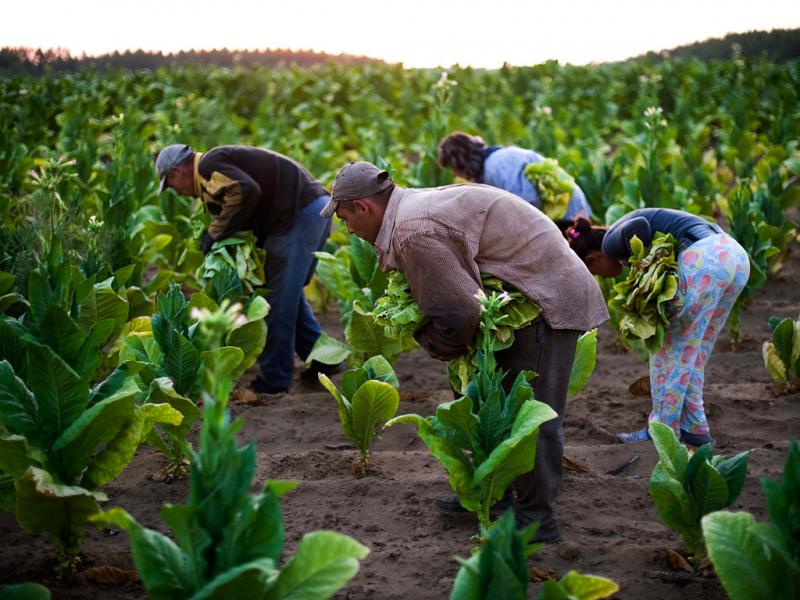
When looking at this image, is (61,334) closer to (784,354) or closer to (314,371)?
(314,371)

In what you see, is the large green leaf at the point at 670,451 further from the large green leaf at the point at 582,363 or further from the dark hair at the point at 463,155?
the dark hair at the point at 463,155

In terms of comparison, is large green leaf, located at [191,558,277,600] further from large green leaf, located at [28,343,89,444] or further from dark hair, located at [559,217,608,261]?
dark hair, located at [559,217,608,261]

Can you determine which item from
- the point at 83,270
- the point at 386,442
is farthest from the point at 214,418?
the point at 83,270

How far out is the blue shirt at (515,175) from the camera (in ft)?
Result: 21.6

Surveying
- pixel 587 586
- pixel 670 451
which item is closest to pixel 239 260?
pixel 670 451

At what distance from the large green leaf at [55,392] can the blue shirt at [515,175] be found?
3.89 meters

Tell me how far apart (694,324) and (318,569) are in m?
2.50

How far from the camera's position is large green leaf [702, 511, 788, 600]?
2.82m

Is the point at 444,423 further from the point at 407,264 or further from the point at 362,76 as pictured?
the point at 362,76

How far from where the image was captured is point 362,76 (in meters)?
21.5

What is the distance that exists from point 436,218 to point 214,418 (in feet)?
4.41

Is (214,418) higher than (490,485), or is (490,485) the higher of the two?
(214,418)

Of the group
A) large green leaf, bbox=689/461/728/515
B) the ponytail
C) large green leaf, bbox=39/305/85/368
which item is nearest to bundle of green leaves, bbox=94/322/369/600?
large green leaf, bbox=39/305/85/368

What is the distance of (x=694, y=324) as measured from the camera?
177 inches
